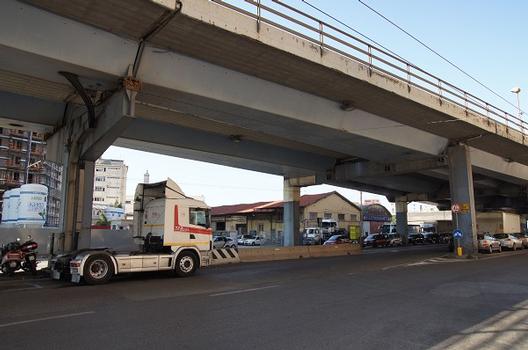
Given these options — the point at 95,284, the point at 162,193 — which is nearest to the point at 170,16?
the point at 162,193

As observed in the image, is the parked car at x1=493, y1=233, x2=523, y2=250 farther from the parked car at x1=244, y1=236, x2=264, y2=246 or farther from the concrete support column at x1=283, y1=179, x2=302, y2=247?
the parked car at x1=244, y1=236, x2=264, y2=246

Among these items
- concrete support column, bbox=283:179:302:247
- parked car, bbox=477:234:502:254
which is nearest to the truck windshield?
parked car, bbox=477:234:502:254

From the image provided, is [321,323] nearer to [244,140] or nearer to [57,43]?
[57,43]

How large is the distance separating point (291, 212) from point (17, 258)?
28704 millimetres

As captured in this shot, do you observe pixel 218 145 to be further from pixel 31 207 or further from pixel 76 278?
pixel 31 207

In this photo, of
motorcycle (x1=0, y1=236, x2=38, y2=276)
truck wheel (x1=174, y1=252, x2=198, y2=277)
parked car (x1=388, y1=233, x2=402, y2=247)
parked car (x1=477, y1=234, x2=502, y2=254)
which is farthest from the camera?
parked car (x1=388, y1=233, x2=402, y2=247)

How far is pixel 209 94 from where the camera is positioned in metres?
16.7

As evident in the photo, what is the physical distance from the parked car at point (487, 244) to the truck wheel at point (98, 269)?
26.0m

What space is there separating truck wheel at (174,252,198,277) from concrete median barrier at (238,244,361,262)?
818 centimetres

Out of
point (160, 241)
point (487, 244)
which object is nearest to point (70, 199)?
point (160, 241)

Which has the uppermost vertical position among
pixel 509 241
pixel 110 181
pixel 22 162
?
pixel 22 162

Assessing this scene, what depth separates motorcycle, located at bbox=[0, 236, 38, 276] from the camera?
16.7m

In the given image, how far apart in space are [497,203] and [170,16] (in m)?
56.0

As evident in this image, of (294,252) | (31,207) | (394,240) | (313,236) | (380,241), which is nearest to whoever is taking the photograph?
(294,252)
